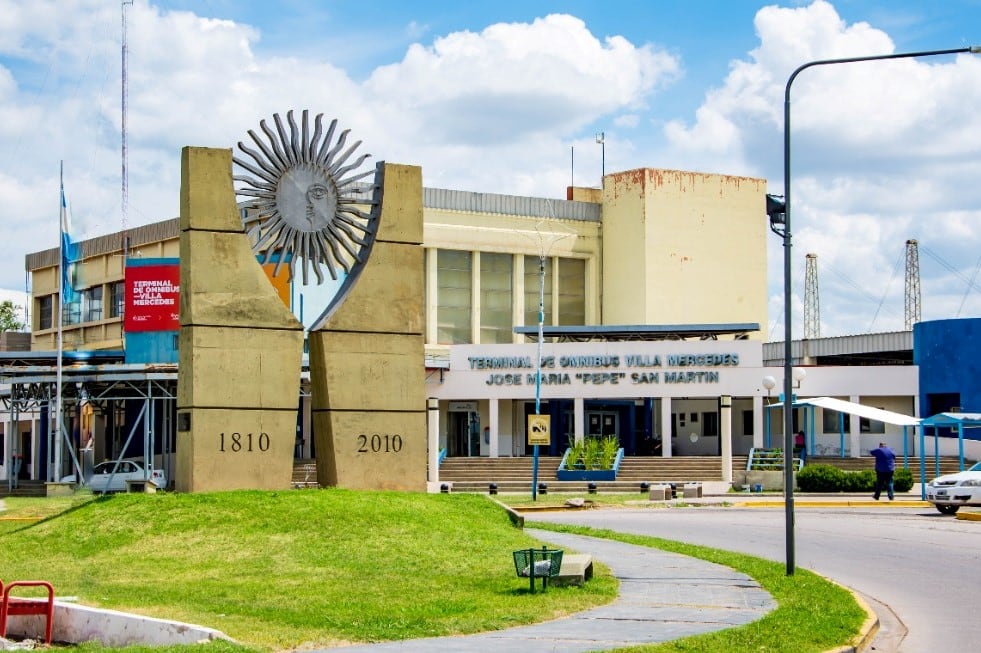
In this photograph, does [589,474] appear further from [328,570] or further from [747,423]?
[328,570]

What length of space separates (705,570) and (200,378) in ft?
33.4

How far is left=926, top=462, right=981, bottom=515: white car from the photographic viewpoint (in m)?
33.0

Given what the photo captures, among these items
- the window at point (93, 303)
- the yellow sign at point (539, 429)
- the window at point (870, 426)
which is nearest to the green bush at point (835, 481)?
the yellow sign at point (539, 429)

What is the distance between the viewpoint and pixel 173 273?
63.5m

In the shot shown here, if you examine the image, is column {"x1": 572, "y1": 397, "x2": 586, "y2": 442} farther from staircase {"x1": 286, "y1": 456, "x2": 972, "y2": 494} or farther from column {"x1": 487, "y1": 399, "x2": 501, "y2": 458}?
column {"x1": 487, "y1": 399, "x2": 501, "y2": 458}

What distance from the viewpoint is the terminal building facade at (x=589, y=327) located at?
59719 mm

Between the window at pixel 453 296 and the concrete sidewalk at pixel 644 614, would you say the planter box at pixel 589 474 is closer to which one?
the window at pixel 453 296

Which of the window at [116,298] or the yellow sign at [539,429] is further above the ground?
the window at [116,298]

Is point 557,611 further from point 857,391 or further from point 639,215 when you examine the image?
point 639,215

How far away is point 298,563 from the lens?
64.2 ft

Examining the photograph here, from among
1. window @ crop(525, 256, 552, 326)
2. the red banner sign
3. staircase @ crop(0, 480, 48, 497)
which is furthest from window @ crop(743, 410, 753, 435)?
staircase @ crop(0, 480, 48, 497)

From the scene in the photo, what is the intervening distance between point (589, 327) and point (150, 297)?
20.1 metres

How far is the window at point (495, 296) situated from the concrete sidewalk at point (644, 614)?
51026 mm

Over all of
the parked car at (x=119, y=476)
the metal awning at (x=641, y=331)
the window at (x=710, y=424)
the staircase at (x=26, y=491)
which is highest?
the metal awning at (x=641, y=331)
